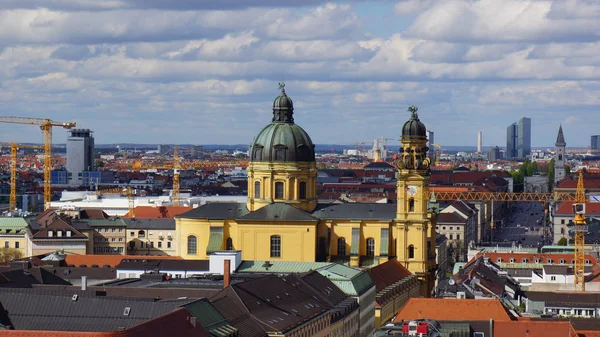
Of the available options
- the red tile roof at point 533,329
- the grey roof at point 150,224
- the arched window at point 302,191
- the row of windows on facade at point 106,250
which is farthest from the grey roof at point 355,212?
the red tile roof at point 533,329

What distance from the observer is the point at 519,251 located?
554 ft

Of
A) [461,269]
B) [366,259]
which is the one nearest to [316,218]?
[366,259]

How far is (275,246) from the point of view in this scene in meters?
131

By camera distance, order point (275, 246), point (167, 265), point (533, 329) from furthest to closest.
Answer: point (275, 246) → point (167, 265) → point (533, 329)

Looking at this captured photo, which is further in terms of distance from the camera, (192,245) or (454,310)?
(192,245)

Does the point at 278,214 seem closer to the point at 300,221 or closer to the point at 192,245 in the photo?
the point at 300,221

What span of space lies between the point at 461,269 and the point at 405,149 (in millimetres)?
14439

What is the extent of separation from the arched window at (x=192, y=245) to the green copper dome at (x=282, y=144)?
808 cm

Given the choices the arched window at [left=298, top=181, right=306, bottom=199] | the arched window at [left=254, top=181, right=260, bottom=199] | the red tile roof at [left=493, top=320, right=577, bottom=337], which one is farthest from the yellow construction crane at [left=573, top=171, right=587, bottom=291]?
the red tile roof at [left=493, top=320, right=577, bottom=337]

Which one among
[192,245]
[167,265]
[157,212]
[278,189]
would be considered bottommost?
[167,265]

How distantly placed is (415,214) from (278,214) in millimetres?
11474

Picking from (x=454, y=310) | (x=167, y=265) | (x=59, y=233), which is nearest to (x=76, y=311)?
(x=454, y=310)

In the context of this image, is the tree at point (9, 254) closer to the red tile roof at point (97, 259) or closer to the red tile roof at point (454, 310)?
the red tile roof at point (97, 259)

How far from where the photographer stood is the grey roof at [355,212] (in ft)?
434
